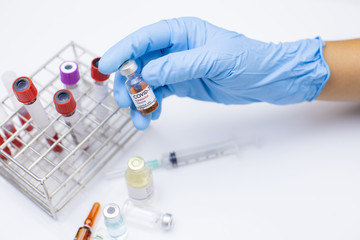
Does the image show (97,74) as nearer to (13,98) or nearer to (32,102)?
(32,102)

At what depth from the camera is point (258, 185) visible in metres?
Answer: 1.44

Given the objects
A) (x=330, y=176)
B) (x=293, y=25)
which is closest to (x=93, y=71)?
(x=330, y=176)

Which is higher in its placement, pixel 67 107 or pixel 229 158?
pixel 67 107

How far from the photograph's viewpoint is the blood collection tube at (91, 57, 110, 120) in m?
1.32

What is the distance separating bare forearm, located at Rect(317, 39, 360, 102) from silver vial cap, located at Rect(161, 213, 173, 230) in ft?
2.58

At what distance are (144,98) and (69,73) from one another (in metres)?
0.29

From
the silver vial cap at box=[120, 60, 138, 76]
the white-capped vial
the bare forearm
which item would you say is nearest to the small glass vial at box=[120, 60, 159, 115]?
the silver vial cap at box=[120, 60, 138, 76]

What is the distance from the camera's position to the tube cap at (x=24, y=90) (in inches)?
45.8

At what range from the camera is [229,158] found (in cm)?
151

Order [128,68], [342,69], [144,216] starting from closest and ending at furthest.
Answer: [128,68]
[144,216]
[342,69]

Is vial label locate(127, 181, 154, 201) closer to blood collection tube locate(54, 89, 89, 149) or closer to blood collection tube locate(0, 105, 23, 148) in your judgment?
blood collection tube locate(54, 89, 89, 149)

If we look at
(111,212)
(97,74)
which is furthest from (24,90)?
(111,212)

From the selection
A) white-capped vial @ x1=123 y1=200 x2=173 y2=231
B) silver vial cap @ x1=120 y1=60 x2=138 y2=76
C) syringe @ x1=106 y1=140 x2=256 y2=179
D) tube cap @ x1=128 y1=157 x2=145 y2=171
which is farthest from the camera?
syringe @ x1=106 y1=140 x2=256 y2=179

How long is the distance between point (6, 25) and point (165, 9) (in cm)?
79
